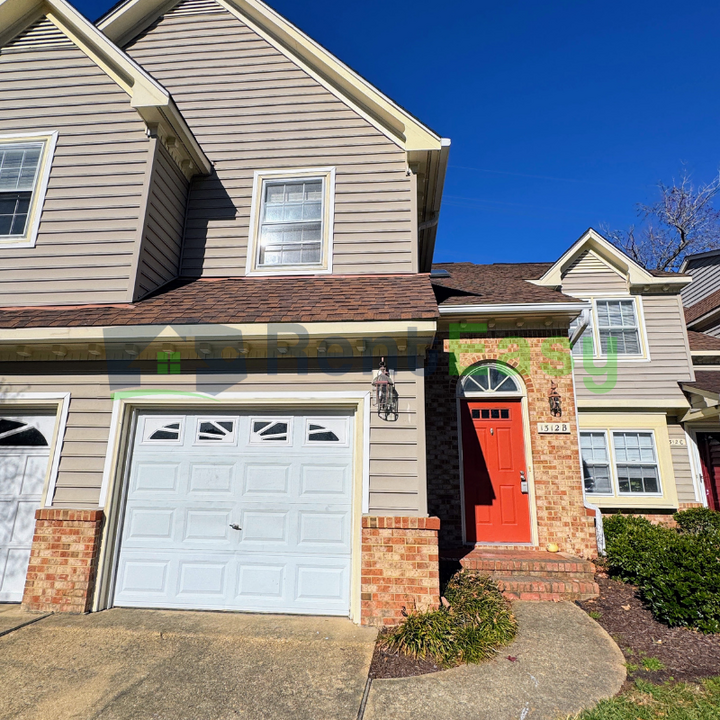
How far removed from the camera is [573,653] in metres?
4.51

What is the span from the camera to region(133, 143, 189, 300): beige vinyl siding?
22.1 feet

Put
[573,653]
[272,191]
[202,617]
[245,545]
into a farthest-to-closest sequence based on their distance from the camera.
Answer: [272,191] → [245,545] → [202,617] → [573,653]

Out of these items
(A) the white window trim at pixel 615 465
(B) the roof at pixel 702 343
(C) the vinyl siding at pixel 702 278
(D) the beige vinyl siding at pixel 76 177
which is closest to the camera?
(D) the beige vinyl siding at pixel 76 177

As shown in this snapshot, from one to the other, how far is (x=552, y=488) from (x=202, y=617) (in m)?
5.31

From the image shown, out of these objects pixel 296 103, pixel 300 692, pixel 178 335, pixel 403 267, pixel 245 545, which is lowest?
pixel 300 692

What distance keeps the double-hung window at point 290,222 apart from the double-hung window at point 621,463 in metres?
7.63

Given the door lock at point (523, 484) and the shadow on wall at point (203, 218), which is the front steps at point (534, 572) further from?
the shadow on wall at point (203, 218)

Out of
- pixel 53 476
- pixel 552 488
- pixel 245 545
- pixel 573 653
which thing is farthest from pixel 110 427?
pixel 552 488

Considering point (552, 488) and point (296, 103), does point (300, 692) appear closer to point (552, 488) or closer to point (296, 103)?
point (552, 488)

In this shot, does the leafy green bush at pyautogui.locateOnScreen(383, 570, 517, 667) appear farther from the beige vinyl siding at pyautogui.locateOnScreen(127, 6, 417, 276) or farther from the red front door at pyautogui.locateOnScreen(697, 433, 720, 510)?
the red front door at pyautogui.locateOnScreen(697, 433, 720, 510)

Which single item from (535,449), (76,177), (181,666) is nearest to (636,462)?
(535,449)

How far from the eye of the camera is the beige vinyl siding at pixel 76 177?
663cm

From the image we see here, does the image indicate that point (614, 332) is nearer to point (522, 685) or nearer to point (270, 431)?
point (270, 431)

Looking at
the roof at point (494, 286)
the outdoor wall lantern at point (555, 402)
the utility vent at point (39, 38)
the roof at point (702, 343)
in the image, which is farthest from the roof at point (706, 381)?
the utility vent at point (39, 38)
